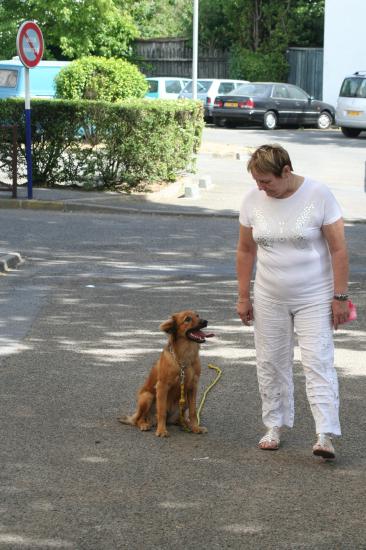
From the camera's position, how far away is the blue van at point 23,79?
1296 inches

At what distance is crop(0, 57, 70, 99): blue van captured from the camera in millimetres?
32906

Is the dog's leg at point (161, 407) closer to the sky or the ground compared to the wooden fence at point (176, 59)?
closer to the ground

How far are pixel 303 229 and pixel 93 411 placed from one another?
6.79 feet

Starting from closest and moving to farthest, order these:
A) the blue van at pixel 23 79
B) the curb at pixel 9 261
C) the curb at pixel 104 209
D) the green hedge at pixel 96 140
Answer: the curb at pixel 9 261 < the curb at pixel 104 209 < the green hedge at pixel 96 140 < the blue van at pixel 23 79

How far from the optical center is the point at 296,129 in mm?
40875

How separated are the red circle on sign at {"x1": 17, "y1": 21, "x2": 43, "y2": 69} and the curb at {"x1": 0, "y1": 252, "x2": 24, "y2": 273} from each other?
18.7ft

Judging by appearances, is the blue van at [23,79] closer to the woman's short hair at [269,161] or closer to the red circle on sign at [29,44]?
the red circle on sign at [29,44]

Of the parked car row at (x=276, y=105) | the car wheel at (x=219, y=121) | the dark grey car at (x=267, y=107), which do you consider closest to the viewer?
the parked car row at (x=276, y=105)

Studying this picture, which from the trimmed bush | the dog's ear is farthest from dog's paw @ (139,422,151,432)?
the trimmed bush

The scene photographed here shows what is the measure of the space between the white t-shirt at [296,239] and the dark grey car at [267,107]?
32.9 meters

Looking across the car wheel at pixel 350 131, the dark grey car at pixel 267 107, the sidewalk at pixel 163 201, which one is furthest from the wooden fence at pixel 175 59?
the sidewalk at pixel 163 201

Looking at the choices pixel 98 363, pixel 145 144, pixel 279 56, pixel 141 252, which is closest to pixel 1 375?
pixel 98 363

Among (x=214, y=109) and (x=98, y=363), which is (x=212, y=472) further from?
(x=214, y=109)

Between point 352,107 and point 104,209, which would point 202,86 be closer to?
point 352,107
